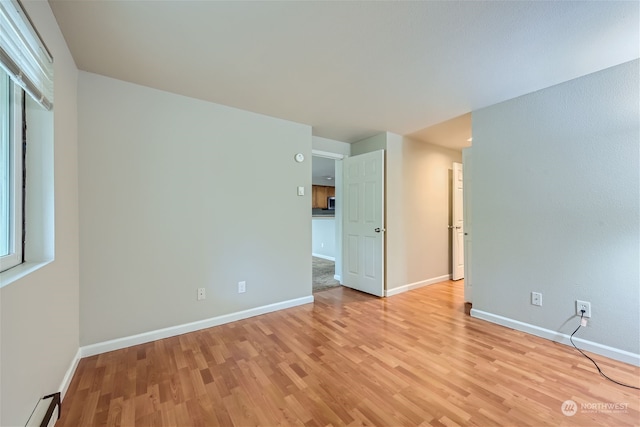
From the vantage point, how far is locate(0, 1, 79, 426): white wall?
1085 mm

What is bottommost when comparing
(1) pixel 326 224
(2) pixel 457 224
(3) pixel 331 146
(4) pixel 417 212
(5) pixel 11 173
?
(1) pixel 326 224

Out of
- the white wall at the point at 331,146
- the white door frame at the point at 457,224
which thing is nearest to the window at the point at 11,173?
the white wall at the point at 331,146

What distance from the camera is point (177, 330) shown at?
8.13ft

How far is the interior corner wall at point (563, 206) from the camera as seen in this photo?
80.0 inches

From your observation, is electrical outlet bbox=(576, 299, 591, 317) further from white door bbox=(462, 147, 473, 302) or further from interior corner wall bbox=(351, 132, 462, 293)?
interior corner wall bbox=(351, 132, 462, 293)

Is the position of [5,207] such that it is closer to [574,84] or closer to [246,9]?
[246,9]

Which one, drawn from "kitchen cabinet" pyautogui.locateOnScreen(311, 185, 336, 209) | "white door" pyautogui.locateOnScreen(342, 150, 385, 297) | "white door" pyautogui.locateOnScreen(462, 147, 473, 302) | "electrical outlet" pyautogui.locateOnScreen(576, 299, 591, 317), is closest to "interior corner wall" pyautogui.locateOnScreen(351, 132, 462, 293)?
"white door" pyautogui.locateOnScreen(342, 150, 385, 297)

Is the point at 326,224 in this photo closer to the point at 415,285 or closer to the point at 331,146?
the point at 331,146

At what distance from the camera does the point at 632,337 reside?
6.55 feet

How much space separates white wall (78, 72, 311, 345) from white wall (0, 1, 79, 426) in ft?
0.52

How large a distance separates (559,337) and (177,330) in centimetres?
341

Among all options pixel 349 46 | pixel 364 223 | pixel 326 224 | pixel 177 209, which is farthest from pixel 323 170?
pixel 349 46

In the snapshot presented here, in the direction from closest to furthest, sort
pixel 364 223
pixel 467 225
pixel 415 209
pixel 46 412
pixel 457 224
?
pixel 46 412
pixel 467 225
pixel 364 223
pixel 415 209
pixel 457 224

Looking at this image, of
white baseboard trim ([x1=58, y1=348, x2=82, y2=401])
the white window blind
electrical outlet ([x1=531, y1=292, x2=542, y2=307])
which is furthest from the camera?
electrical outlet ([x1=531, y1=292, x2=542, y2=307])
